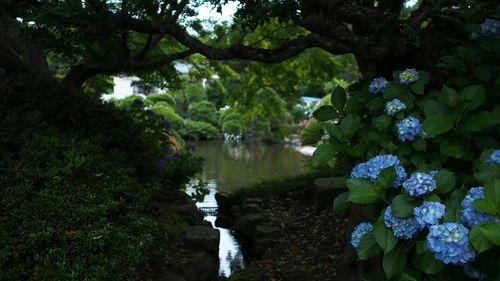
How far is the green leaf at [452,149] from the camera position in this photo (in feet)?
6.51

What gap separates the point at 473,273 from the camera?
5.25ft

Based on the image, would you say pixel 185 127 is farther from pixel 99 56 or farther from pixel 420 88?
pixel 420 88

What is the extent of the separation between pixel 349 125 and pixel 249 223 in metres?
3.74

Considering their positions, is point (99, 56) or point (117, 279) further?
point (99, 56)

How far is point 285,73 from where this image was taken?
24.4 ft

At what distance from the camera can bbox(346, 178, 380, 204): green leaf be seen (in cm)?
Result: 178

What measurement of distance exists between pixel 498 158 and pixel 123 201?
7.75 feet

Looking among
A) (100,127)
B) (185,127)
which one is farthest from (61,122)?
(185,127)

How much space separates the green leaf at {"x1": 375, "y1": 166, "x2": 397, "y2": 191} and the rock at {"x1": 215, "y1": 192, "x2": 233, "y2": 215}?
5632 mm

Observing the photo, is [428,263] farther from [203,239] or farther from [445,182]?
[203,239]

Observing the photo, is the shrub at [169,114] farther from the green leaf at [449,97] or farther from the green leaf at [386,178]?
the green leaf at [386,178]

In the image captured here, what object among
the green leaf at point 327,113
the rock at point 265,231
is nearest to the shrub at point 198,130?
the rock at point 265,231

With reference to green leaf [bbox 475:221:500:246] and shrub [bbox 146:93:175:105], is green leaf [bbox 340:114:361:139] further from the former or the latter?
shrub [bbox 146:93:175:105]

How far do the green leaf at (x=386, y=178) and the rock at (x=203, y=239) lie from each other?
9.35ft
